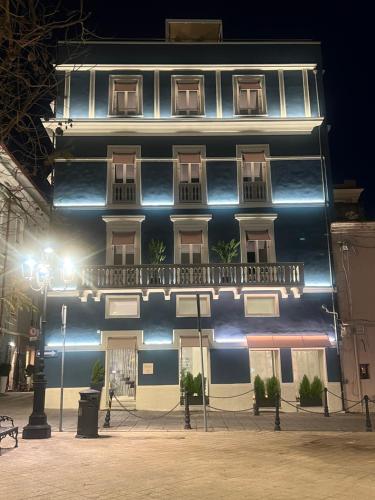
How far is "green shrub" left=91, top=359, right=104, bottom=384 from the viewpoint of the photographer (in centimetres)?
2264

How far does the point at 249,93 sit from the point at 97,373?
1483cm

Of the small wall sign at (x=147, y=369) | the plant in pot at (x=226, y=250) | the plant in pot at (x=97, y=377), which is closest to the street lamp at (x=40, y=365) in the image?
the plant in pot at (x=97, y=377)

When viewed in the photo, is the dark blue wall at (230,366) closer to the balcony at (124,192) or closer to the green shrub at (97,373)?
the green shrub at (97,373)

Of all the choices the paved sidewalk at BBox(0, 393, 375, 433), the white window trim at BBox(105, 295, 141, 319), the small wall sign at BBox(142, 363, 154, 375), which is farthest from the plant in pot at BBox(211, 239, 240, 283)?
the paved sidewalk at BBox(0, 393, 375, 433)

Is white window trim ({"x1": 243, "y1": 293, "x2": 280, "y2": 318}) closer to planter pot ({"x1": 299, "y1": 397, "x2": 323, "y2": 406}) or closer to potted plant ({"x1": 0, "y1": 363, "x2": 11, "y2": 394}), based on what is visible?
planter pot ({"x1": 299, "y1": 397, "x2": 323, "y2": 406})

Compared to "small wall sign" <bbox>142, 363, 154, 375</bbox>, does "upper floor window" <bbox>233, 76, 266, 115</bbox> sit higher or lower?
higher

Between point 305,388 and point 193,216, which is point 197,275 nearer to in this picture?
point 193,216

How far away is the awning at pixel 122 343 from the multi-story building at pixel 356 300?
29.8ft

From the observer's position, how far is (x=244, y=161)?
2547 centimetres

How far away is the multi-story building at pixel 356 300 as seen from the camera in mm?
23250

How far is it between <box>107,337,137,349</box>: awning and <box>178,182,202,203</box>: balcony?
682 cm

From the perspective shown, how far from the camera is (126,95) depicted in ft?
84.6

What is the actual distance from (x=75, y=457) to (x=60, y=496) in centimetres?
354

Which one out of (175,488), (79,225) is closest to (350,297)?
(79,225)
